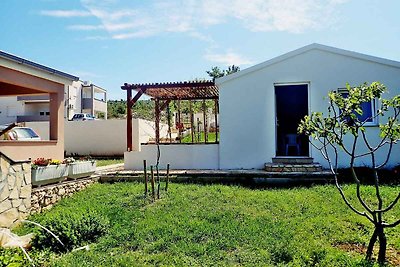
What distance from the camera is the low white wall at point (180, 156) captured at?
11977mm

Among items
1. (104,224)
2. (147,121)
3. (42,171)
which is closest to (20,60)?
(42,171)

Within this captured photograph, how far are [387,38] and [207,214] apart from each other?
8.10 m

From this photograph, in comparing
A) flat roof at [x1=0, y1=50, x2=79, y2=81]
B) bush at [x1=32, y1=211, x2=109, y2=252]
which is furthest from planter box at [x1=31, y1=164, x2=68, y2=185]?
flat roof at [x1=0, y1=50, x2=79, y2=81]

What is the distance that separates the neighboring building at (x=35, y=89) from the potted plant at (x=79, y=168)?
81cm

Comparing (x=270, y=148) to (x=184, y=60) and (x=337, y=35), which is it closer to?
(x=337, y=35)

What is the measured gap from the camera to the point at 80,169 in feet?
32.1

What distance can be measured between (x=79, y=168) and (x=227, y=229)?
5685mm

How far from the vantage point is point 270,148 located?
451 inches

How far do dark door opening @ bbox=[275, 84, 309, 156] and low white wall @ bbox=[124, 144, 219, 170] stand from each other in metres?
3.03

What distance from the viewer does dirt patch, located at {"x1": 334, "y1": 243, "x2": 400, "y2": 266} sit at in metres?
4.67

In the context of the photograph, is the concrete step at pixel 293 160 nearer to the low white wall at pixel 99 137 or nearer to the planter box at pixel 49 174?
the planter box at pixel 49 174

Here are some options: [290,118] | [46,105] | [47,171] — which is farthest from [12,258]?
[46,105]

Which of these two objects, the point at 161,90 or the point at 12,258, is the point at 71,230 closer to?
the point at 12,258

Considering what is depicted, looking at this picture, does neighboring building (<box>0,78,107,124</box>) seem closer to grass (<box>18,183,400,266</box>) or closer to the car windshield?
the car windshield
